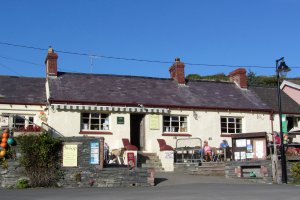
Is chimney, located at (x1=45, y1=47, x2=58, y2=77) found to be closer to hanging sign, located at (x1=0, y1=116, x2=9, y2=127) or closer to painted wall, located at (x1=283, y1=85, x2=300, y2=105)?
hanging sign, located at (x1=0, y1=116, x2=9, y2=127)

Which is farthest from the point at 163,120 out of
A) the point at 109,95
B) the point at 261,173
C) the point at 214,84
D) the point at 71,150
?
the point at 71,150

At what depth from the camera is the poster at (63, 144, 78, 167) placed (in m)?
19.1

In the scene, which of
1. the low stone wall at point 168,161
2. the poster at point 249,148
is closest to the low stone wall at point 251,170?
the poster at point 249,148

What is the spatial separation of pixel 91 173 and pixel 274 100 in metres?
19.5

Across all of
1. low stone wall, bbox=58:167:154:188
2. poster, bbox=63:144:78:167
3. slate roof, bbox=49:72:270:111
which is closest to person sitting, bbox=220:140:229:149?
slate roof, bbox=49:72:270:111

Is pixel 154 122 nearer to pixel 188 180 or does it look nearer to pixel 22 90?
pixel 188 180

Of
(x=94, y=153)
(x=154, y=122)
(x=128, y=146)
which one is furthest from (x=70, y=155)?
(x=154, y=122)

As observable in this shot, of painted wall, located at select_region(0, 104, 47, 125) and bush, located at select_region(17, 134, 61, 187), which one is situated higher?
painted wall, located at select_region(0, 104, 47, 125)

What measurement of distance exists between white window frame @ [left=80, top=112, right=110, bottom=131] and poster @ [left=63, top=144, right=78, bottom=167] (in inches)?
348

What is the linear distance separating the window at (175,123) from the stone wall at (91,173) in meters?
10.2

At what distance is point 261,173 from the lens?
21.7 metres

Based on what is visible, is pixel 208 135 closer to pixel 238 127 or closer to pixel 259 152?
pixel 238 127

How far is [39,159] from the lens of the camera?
18641 millimetres

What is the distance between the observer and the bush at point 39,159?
1850 centimetres
